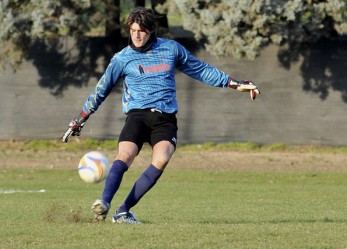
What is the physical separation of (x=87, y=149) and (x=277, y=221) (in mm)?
12880

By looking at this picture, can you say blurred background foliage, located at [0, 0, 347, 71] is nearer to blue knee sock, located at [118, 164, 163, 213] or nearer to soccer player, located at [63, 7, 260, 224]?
soccer player, located at [63, 7, 260, 224]

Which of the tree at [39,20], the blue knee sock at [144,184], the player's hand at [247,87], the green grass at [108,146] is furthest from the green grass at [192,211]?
the tree at [39,20]

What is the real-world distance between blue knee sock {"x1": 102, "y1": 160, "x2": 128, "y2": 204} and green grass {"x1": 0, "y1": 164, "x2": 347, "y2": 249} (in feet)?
0.91

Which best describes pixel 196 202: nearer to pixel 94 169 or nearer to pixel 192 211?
pixel 192 211

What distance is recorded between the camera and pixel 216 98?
23000mm

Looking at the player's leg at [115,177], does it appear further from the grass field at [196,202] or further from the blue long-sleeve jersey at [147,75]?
the blue long-sleeve jersey at [147,75]

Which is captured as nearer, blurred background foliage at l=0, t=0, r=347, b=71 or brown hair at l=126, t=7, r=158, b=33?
brown hair at l=126, t=7, r=158, b=33

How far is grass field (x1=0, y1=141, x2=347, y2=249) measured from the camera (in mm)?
8320

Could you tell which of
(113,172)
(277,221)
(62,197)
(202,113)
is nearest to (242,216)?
(277,221)

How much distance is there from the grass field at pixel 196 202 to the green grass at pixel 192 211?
12 mm

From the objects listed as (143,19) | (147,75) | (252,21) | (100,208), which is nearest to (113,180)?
(100,208)

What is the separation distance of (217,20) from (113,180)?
40.9ft

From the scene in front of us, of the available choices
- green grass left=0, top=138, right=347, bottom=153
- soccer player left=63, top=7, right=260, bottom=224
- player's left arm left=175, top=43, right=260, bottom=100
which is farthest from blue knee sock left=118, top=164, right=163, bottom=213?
green grass left=0, top=138, right=347, bottom=153

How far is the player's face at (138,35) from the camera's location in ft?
30.7
